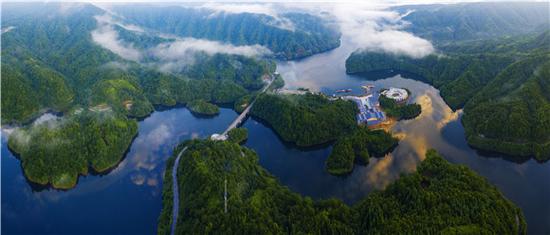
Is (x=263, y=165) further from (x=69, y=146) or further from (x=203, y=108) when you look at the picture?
(x=69, y=146)

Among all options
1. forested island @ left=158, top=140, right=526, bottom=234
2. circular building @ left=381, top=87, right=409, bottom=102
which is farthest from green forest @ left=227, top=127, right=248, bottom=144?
circular building @ left=381, top=87, right=409, bottom=102

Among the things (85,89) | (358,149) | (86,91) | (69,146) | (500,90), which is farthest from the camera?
(85,89)

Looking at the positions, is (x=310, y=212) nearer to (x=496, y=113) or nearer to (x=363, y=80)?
(x=496, y=113)

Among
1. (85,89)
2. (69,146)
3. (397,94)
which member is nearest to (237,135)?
(69,146)

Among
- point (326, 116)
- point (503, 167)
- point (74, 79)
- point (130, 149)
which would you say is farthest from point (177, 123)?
point (503, 167)

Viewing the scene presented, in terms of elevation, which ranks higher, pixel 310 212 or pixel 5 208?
pixel 310 212
